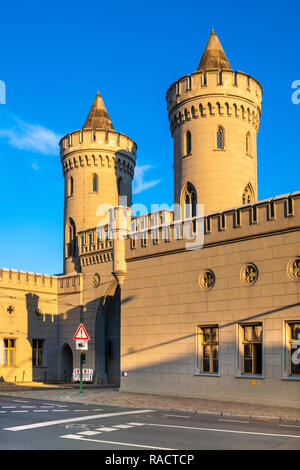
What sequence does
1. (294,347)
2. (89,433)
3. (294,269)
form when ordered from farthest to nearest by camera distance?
(294,269) → (294,347) → (89,433)

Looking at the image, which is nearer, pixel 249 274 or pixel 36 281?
pixel 249 274

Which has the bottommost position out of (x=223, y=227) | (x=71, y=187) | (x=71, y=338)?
(x=71, y=338)

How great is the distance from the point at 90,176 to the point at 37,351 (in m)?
15.5

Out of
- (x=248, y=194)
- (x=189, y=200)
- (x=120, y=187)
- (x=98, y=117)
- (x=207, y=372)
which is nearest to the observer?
(x=207, y=372)

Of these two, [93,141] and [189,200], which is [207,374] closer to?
[189,200]

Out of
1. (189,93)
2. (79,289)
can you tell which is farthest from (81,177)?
(189,93)

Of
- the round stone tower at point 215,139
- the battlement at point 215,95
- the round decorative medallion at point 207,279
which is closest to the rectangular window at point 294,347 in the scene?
the round decorative medallion at point 207,279

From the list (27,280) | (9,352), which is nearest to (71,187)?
(27,280)

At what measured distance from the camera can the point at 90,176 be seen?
4769 cm

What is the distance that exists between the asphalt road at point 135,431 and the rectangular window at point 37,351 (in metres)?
24.4

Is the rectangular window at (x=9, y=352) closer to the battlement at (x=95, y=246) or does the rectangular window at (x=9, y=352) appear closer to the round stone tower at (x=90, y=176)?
the battlement at (x=95, y=246)

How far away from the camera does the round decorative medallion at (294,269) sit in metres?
20.0

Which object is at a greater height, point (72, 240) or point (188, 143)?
point (188, 143)

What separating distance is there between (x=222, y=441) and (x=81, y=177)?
125ft
